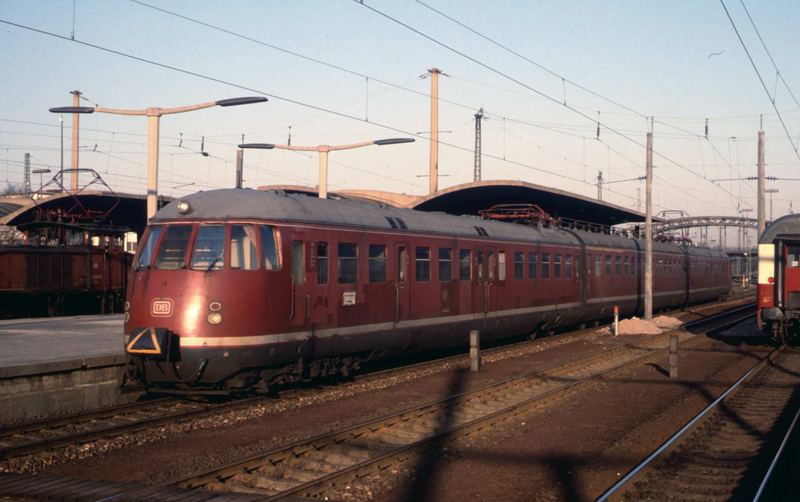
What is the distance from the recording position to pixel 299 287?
1451 cm

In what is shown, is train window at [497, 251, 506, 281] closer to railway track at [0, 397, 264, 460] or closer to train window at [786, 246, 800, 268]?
train window at [786, 246, 800, 268]

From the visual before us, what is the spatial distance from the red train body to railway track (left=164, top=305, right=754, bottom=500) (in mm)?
7205

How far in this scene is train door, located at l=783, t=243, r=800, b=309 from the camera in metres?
22.7

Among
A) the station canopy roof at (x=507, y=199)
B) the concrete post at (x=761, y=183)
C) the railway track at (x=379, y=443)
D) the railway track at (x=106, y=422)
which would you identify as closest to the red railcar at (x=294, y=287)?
the railway track at (x=106, y=422)

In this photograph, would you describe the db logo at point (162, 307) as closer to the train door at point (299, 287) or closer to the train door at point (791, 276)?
the train door at point (299, 287)

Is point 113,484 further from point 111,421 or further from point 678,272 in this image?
point 678,272

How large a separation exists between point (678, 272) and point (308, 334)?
3173 cm

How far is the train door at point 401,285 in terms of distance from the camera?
1745 cm

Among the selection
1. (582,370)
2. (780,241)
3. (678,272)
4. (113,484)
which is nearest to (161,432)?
(113,484)

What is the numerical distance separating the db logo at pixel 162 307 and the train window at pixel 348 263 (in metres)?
3.53

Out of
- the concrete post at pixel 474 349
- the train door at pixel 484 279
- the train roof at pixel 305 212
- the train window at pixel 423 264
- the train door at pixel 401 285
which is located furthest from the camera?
the train door at pixel 484 279

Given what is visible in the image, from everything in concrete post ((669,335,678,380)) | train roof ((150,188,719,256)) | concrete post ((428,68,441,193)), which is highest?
concrete post ((428,68,441,193))

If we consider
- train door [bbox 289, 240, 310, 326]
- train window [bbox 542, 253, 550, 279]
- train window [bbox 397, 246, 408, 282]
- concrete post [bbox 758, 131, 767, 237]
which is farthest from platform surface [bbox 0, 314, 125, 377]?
concrete post [bbox 758, 131, 767, 237]

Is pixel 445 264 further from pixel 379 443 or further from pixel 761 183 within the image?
pixel 761 183
